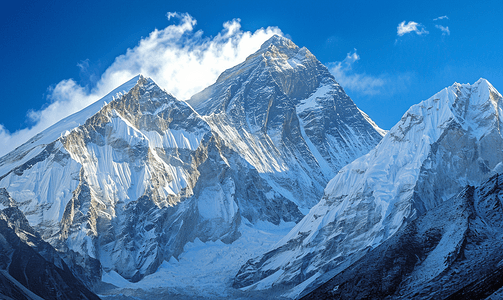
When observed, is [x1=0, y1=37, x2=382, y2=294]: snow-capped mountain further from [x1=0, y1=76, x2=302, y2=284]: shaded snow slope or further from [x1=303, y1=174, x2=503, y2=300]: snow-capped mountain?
[x1=303, y1=174, x2=503, y2=300]: snow-capped mountain

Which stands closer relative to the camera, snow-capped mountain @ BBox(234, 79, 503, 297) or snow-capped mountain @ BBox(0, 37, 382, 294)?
snow-capped mountain @ BBox(234, 79, 503, 297)

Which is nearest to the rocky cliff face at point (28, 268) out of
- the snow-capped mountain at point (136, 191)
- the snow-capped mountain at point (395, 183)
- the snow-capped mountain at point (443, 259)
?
the snow-capped mountain at point (136, 191)

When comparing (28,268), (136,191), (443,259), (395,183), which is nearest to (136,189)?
(136,191)

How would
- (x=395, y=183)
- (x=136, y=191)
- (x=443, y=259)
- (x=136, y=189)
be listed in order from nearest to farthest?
(x=443, y=259) < (x=395, y=183) < (x=136, y=191) < (x=136, y=189)

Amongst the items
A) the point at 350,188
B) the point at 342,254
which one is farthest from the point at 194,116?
the point at 342,254

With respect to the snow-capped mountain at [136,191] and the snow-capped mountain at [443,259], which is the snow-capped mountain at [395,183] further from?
the snow-capped mountain at [443,259]

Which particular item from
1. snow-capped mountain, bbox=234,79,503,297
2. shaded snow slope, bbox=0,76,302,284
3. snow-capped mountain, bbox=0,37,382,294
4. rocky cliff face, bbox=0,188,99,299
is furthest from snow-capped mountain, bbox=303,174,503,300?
shaded snow slope, bbox=0,76,302,284

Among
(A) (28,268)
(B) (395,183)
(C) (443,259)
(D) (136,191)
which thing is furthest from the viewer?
(D) (136,191)

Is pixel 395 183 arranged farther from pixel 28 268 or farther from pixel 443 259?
pixel 443 259
